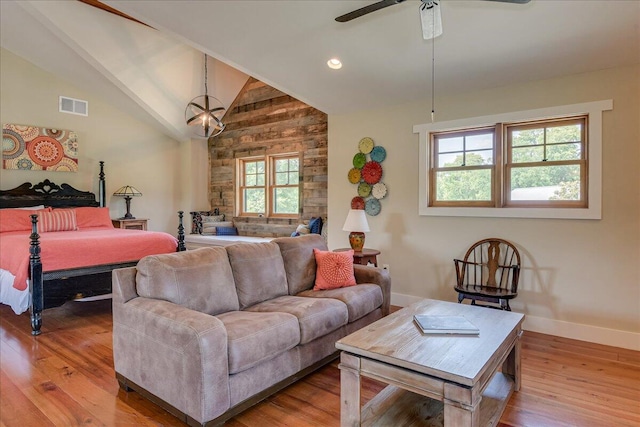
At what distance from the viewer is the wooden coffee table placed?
63.5 inches

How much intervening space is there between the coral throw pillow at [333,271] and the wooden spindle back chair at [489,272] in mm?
1103

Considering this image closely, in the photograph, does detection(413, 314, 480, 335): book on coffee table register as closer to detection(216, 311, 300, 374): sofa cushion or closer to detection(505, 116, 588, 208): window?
detection(216, 311, 300, 374): sofa cushion

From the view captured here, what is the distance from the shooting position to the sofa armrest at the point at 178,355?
1.89 meters

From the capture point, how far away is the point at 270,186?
6.52 metres

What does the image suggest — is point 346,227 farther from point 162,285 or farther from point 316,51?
point 162,285

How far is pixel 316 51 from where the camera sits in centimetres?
362

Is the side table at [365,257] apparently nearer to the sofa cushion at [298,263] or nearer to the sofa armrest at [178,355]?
the sofa cushion at [298,263]

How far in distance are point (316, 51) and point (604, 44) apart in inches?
96.0

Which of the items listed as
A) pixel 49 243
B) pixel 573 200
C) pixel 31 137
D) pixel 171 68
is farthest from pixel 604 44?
pixel 31 137

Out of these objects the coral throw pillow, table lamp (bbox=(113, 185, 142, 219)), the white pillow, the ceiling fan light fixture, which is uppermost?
the ceiling fan light fixture

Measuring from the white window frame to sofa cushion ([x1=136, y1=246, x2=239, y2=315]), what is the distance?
2479 millimetres

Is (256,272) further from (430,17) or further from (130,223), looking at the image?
(130,223)

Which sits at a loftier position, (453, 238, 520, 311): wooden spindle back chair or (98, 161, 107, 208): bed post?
(98, 161, 107, 208): bed post

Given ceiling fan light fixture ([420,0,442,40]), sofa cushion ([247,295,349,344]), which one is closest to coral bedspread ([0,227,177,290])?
sofa cushion ([247,295,349,344])
